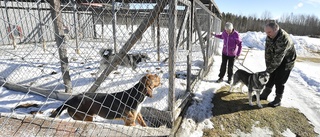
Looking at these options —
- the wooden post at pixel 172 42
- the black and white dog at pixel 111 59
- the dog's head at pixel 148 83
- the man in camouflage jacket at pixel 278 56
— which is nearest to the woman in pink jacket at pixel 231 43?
the man in camouflage jacket at pixel 278 56

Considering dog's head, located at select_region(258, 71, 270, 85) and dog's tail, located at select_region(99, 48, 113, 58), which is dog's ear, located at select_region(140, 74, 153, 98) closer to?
dog's head, located at select_region(258, 71, 270, 85)

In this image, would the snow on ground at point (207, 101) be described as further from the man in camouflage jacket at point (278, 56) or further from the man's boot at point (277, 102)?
the man in camouflage jacket at point (278, 56)

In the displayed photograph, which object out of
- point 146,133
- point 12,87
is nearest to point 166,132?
point 146,133

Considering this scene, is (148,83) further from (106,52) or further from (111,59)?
(106,52)

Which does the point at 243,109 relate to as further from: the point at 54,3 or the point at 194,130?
the point at 54,3

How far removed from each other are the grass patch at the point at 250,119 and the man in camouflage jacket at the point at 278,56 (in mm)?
407

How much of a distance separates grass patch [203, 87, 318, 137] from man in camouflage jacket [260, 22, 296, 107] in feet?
1.34

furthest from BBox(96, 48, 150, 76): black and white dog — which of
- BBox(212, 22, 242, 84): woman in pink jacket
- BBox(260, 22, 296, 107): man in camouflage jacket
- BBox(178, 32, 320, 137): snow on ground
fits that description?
BBox(260, 22, 296, 107): man in camouflage jacket

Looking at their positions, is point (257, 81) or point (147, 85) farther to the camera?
point (257, 81)

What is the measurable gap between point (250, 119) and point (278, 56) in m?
1.36

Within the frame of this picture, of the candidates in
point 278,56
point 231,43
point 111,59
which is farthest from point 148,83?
point 231,43

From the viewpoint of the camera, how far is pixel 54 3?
10.6 ft

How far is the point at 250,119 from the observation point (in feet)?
11.5

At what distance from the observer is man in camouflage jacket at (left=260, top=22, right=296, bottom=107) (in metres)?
3.50
